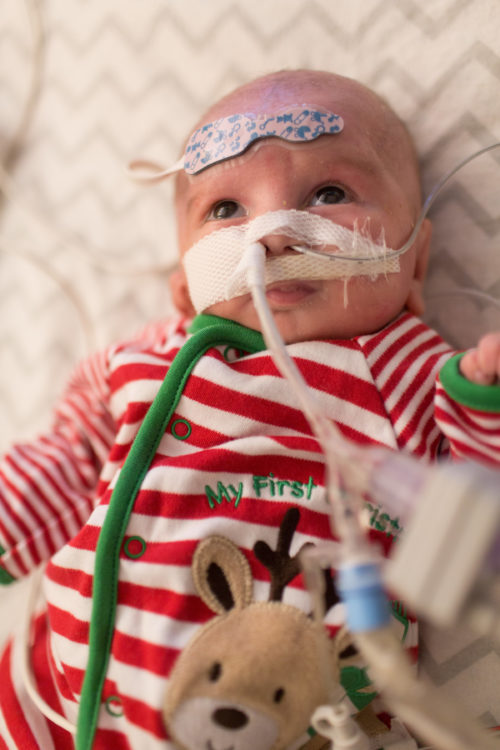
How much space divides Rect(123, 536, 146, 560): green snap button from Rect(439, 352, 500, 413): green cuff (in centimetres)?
38

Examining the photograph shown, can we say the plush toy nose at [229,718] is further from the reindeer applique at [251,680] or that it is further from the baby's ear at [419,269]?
the baby's ear at [419,269]

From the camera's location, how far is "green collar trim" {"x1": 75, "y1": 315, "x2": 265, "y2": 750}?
72cm

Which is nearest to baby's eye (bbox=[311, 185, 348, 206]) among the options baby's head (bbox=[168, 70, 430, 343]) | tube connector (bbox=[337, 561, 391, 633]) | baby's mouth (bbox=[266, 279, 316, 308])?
baby's head (bbox=[168, 70, 430, 343])

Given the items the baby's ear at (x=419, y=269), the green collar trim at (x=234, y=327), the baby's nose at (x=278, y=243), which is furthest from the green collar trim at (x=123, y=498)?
the baby's ear at (x=419, y=269)

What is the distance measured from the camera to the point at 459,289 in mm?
985

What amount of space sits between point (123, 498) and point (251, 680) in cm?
25

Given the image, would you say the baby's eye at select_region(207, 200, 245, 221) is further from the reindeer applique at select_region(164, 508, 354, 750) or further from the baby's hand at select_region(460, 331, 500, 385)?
the reindeer applique at select_region(164, 508, 354, 750)

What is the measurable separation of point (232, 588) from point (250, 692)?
0.10 metres

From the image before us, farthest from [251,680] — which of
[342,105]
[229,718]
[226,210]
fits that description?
[342,105]

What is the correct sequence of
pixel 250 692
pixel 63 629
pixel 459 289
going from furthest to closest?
pixel 459 289 → pixel 63 629 → pixel 250 692

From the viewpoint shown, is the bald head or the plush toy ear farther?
the bald head

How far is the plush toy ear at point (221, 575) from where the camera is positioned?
706 mm

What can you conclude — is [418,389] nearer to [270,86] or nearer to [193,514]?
[193,514]

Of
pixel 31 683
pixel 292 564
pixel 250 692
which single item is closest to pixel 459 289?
pixel 292 564
